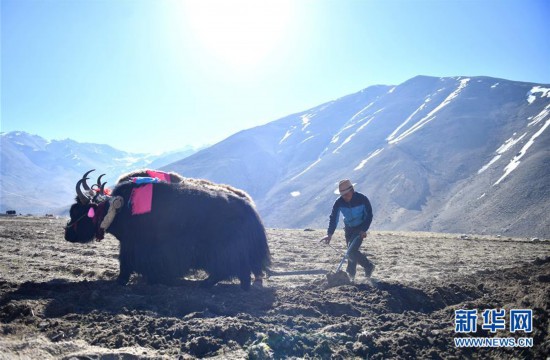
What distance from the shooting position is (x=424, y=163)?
86125 millimetres

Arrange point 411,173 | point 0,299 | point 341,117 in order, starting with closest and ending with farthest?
point 0,299 → point 411,173 → point 341,117

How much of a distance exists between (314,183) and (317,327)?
95113mm

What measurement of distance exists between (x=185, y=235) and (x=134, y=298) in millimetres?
1270

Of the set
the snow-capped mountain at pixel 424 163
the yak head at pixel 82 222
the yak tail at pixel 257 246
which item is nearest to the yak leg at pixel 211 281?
the yak tail at pixel 257 246

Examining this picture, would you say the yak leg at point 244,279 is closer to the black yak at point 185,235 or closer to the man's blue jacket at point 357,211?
the black yak at point 185,235

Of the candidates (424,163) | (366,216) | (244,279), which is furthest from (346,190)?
(424,163)

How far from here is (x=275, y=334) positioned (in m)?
4.04

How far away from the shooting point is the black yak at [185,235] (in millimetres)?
6066

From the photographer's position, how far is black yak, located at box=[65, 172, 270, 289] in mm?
6066

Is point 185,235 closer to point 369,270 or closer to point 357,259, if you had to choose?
point 357,259

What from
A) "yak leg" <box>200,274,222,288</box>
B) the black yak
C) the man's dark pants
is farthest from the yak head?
the man's dark pants

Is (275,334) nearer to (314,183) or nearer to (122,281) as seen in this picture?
(122,281)

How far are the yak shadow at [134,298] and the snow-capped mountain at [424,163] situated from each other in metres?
53.0

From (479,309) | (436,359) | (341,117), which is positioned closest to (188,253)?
(436,359)
